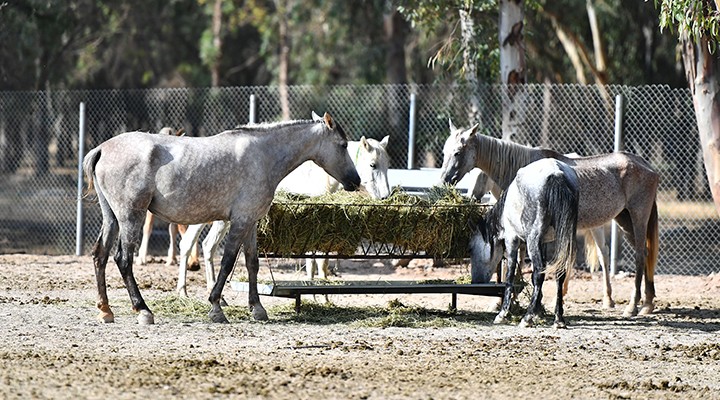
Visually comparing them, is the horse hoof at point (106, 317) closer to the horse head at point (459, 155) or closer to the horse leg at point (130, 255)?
the horse leg at point (130, 255)

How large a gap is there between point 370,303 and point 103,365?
476cm

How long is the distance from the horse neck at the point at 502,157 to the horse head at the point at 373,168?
1043 mm

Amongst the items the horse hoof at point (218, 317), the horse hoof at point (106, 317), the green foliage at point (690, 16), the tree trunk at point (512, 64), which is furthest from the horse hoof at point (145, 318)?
the tree trunk at point (512, 64)

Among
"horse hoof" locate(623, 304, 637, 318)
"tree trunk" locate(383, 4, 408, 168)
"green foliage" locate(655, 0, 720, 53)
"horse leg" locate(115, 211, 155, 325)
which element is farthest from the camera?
"tree trunk" locate(383, 4, 408, 168)

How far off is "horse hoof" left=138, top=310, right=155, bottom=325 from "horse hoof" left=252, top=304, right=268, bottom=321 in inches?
39.6

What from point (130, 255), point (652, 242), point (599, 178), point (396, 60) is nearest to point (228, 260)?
point (130, 255)

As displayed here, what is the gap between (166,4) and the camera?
39531mm

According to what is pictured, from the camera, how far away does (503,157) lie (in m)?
11.3

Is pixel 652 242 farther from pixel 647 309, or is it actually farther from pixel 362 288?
pixel 362 288

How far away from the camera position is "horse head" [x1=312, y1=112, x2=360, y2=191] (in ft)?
34.1

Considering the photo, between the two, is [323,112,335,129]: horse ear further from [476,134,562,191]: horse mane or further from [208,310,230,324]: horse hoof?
[208,310,230,324]: horse hoof

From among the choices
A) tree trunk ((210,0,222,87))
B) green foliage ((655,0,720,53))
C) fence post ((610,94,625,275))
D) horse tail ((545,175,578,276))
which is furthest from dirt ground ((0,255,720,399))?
tree trunk ((210,0,222,87))

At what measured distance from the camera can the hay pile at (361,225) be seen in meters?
10.5

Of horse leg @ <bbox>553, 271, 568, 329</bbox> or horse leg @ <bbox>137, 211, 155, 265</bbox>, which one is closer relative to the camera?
horse leg @ <bbox>553, 271, 568, 329</bbox>
